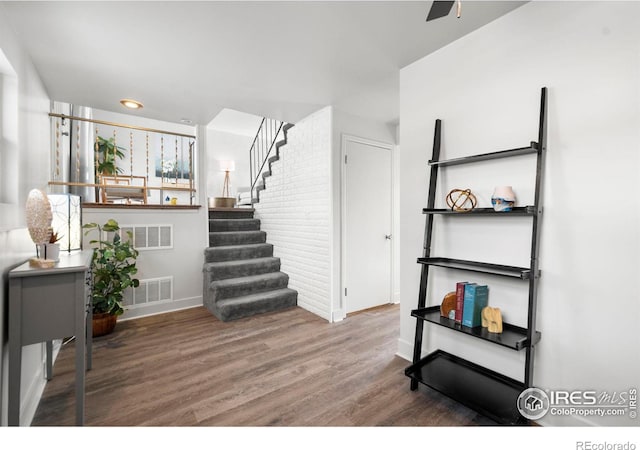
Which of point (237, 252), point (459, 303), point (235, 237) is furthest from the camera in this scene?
point (235, 237)

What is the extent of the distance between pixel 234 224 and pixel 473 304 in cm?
357

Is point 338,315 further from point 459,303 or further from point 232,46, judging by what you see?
point 232,46

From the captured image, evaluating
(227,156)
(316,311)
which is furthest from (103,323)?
(227,156)

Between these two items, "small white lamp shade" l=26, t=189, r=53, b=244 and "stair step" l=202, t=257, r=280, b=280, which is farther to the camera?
"stair step" l=202, t=257, r=280, b=280

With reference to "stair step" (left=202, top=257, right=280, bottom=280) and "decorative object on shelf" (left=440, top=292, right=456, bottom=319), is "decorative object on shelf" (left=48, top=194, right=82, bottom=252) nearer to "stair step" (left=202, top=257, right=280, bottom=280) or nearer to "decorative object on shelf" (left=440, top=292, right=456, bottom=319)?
"stair step" (left=202, top=257, right=280, bottom=280)

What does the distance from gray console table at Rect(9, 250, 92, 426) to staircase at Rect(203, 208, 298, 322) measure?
1887 mm

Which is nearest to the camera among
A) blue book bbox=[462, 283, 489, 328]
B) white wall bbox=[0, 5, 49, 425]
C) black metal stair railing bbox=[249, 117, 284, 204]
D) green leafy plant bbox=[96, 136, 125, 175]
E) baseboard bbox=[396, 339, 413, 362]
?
white wall bbox=[0, 5, 49, 425]

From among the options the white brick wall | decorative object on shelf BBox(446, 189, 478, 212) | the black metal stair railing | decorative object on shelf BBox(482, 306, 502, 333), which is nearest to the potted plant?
the white brick wall

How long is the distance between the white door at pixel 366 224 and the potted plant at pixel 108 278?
92.4 inches

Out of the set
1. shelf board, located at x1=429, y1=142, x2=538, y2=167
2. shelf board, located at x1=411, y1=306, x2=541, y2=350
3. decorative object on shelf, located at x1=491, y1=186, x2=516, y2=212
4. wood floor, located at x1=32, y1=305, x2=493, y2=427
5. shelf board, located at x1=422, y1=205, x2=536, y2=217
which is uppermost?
shelf board, located at x1=429, y1=142, x2=538, y2=167

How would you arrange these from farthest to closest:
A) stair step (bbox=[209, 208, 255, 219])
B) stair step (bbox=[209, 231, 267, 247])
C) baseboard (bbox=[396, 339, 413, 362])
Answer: stair step (bbox=[209, 208, 255, 219]), stair step (bbox=[209, 231, 267, 247]), baseboard (bbox=[396, 339, 413, 362])

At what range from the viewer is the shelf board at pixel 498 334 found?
1.59 m

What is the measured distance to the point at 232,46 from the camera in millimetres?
2170

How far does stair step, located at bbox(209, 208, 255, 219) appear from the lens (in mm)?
4734
